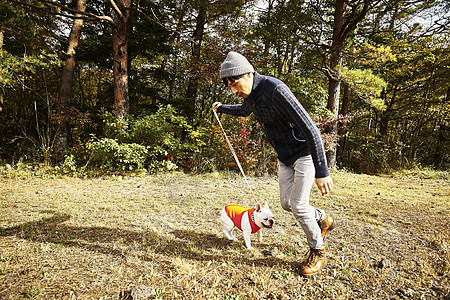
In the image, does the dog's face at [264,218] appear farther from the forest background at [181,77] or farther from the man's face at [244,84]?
the forest background at [181,77]

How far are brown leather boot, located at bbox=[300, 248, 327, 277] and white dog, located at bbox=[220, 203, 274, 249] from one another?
0.42 m

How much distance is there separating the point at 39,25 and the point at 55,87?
2568 mm

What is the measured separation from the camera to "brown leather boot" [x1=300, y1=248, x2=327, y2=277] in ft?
6.01

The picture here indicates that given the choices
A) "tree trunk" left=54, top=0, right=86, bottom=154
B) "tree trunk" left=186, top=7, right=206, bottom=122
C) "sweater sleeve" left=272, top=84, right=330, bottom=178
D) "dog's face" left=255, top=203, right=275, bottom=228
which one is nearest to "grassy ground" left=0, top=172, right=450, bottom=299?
"dog's face" left=255, top=203, right=275, bottom=228

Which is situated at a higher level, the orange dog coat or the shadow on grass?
the orange dog coat

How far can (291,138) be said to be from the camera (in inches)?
67.9

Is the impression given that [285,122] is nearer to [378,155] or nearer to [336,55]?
[336,55]

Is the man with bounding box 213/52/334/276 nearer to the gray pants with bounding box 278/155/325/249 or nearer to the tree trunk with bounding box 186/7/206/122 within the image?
the gray pants with bounding box 278/155/325/249

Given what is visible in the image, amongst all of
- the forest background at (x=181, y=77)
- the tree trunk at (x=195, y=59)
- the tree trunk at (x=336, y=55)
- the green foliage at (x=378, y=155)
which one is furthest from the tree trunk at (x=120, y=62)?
the green foliage at (x=378, y=155)

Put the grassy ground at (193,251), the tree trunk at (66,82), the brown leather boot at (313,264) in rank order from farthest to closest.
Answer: the tree trunk at (66,82), the brown leather boot at (313,264), the grassy ground at (193,251)

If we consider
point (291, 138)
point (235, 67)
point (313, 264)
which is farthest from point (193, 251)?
point (235, 67)

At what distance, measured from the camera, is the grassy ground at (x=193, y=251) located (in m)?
1.65

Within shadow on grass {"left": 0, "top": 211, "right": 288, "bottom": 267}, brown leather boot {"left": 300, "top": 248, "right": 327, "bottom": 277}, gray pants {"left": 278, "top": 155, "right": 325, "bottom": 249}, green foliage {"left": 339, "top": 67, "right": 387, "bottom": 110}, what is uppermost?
green foliage {"left": 339, "top": 67, "right": 387, "bottom": 110}

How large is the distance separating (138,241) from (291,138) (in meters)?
1.92
